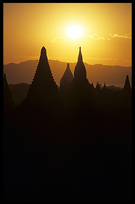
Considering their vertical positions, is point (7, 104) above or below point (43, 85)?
below

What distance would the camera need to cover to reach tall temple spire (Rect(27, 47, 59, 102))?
1731 cm

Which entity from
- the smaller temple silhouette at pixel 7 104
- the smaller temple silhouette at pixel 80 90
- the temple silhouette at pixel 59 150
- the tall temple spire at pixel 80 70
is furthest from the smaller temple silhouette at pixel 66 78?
the smaller temple silhouette at pixel 7 104

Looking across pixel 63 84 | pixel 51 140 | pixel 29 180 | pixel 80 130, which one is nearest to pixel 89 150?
pixel 80 130

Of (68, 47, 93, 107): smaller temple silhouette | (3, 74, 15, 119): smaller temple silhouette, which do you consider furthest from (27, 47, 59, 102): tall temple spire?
(68, 47, 93, 107): smaller temple silhouette

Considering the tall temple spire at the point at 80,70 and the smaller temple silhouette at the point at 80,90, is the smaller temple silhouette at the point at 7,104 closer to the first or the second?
the smaller temple silhouette at the point at 80,90

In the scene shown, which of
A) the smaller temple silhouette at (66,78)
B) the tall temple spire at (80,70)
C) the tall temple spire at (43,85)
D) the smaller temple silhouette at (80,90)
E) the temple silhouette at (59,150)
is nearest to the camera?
the temple silhouette at (59,150)

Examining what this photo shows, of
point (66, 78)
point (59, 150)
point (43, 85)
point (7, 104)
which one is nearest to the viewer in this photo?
point (59, 150)

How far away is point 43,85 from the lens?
1759 cm

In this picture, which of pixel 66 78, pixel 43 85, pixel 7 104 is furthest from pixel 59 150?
pixel 66 78

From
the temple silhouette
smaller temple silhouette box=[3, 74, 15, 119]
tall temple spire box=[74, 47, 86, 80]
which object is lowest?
the temple silhouette

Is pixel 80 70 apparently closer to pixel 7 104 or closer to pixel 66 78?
pixel 66 78

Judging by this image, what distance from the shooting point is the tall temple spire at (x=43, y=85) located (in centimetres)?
1731

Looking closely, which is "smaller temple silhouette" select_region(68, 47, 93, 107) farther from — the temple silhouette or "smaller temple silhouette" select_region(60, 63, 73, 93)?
"smaller temple silhouette" select_region(60, 63, 73, 93)

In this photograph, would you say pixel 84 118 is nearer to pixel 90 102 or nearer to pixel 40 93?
pixel 90 102
